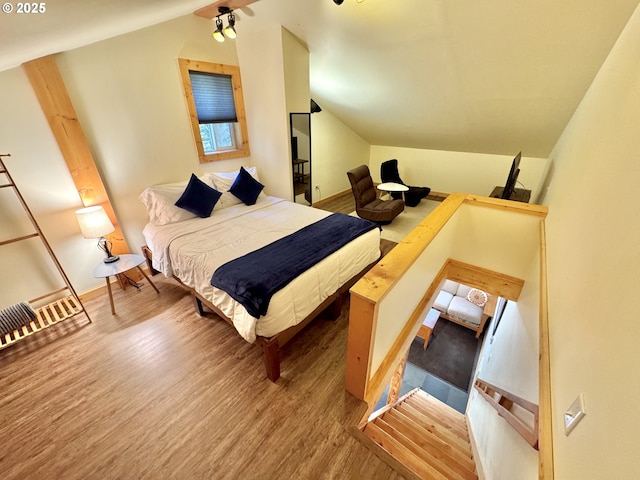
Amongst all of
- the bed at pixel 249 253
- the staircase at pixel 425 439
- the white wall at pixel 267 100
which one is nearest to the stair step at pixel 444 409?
the staircase at pixel 425 439

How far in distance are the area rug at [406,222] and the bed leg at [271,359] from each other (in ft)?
8.36

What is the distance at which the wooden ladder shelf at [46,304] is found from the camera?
202 centimetres

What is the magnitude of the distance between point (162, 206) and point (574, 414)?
133 inches

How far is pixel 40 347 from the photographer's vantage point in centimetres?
213

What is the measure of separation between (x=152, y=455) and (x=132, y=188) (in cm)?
257

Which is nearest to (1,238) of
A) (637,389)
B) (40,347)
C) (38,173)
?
(38,173)

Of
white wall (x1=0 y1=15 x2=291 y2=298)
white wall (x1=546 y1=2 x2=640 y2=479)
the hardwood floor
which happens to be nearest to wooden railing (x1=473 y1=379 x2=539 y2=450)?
white wall (x1=546 y1=2 x2=640 y2=479)

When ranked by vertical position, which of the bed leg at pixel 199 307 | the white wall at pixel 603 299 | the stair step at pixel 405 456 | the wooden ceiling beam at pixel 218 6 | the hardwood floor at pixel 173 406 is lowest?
the stair step at pixel 405 456

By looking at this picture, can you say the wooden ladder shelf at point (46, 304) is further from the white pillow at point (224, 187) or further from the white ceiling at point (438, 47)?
the white pillow at point (224, 187)

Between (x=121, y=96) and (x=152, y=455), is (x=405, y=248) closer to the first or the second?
(x=152, y=455)

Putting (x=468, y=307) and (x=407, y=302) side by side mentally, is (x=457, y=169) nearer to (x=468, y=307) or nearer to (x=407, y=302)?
(x=468, y=307)

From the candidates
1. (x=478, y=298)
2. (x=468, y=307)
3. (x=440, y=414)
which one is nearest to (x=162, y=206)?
(x=440, y=414)

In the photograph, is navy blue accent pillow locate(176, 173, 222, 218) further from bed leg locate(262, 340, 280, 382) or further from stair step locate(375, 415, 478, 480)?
stair step locate(375, 415, 478, 480)

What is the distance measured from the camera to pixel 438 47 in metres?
2.47
